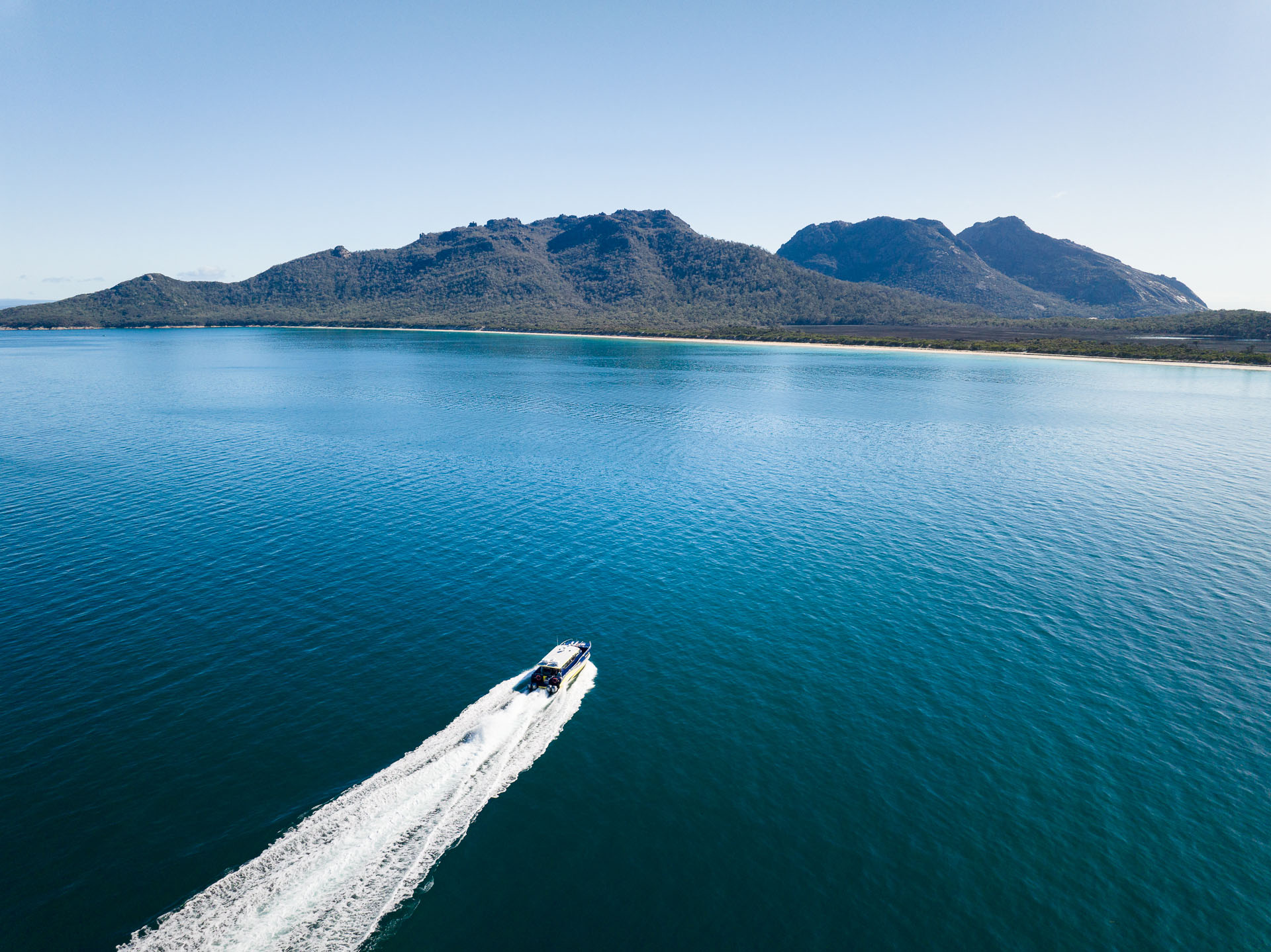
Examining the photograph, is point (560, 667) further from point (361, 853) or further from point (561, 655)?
point (361, 853)

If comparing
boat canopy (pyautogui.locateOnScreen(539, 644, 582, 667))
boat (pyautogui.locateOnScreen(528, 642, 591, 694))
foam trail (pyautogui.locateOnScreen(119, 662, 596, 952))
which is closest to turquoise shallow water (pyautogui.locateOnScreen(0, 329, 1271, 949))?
foam trail (pyautogui.locateOnScreen(119, 662, 596, 952))

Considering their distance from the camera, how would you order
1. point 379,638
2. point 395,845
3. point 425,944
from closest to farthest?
point 425,944 < point 395,845 < point 379,638

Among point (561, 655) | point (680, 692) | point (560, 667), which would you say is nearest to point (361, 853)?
point (560, 667)

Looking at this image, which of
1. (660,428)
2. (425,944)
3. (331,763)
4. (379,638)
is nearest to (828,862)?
(425,944)

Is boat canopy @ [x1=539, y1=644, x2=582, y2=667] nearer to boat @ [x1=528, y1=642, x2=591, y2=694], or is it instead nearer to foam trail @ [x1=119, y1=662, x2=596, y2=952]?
boat @ [x1=528, y1=642, x2=591, y2=694]

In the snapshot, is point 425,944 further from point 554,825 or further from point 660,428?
point 660,428

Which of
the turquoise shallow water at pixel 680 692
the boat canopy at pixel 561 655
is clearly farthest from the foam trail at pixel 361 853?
the boat canopy at pixel 561 655
